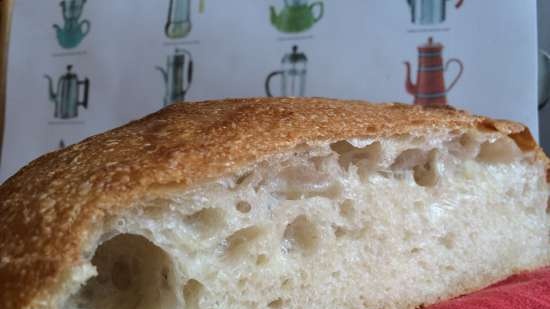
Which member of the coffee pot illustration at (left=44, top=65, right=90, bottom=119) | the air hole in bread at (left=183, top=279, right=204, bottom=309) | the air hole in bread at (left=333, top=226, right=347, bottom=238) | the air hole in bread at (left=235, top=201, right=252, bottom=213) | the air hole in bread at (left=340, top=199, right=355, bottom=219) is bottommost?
the air hole in bread at (left=183, top=279, right=204, bottom=309)

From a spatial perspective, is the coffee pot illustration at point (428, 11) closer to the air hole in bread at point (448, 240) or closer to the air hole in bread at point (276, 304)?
the air hole in bread at point (448, 240)

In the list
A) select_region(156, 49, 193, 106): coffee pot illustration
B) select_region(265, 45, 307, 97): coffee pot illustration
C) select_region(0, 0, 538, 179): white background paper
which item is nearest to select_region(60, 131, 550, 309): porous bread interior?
select_region(0, 0, 538, 179): white background paper

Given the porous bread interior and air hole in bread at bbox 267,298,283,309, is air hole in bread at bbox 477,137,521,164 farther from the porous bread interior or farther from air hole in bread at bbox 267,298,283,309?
air hole in bread at bbox 267,298,283,309

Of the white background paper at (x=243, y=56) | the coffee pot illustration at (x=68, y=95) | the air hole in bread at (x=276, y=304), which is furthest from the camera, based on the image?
the coffee pot illustration at (x=68, y=95)

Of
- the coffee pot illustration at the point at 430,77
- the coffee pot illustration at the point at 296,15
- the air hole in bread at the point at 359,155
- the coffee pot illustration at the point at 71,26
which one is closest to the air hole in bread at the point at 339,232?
the air hole in bread at the point at 359,155

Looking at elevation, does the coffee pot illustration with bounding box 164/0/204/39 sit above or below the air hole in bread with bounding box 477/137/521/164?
above

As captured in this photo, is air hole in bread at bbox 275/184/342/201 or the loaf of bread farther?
air hole in bread at bbox 275/184/342/201

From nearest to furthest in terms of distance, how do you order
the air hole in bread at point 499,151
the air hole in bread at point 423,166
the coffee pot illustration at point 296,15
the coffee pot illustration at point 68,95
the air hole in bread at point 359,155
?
the air hole in bread at point 359,155 → the air hole in bread at point 423,166 → the air hole in bread at point 499,151 → the coffee pot illustration at point 296,15 → the coffee pot illustration at point 68,95

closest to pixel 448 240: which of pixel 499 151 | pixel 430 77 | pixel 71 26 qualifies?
pixel 499 151
